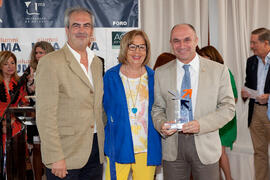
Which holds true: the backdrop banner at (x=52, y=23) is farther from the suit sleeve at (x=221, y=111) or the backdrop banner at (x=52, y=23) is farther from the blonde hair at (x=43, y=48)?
the suit sleeve at (x=221, y=111)

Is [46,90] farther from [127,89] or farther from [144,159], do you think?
[144,159]

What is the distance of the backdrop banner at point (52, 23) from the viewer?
5145 mm

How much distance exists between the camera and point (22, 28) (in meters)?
5.16

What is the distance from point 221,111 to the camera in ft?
8.07

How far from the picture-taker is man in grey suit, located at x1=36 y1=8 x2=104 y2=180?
86.9 inches

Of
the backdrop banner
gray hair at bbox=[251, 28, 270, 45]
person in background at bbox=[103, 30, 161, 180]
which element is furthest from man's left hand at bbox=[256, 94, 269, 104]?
the backdrop banner

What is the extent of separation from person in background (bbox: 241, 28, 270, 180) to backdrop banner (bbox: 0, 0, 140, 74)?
197 centimetres

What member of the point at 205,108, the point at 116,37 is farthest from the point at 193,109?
the point at 116,37

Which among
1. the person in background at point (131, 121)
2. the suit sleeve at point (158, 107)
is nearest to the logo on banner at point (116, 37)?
the person in background at point (131, 121)

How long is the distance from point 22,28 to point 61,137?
343cm

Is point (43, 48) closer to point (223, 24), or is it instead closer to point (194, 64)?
point (194, 64)

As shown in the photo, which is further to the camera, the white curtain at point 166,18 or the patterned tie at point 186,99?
the white curtain at point 166,18

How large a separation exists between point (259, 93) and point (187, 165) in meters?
2.23

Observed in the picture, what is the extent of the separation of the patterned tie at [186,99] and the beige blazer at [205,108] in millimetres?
67
